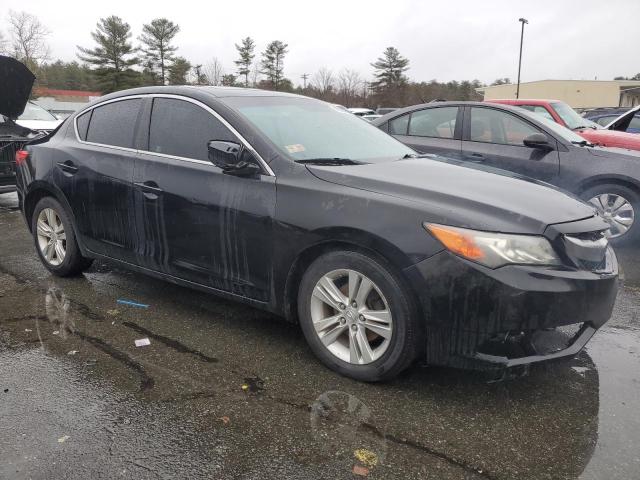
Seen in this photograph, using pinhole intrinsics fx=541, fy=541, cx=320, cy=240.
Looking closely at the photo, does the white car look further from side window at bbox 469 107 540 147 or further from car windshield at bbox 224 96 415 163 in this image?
car windshield at bbox 224 96 415 163

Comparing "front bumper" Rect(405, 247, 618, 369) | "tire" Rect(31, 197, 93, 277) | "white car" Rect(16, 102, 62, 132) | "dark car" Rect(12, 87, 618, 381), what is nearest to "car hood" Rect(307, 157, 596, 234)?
"dark car" Rect(12, 87, 618, 381)

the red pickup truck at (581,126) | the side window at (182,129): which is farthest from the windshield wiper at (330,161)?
the red pickup truck at (581,126)

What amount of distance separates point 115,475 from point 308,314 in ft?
4.30

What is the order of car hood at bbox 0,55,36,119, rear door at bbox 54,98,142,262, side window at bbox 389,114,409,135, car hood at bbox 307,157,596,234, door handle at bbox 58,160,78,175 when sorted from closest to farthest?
car hood at bbox 307,157,596,234 < rear door at bbox 54,98,142,262 < door handle at bbox 58,160,78,175 < side window at bbox 389,114,409,135 < car hood at bbox 0,55,36,119

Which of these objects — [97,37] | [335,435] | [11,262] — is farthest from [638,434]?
[97,37]

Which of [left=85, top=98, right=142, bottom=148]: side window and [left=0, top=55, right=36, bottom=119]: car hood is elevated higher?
[left=0, top=55, right=36, bottom=119]: car hood

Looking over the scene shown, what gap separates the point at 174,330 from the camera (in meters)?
3.70

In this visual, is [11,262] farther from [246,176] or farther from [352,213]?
[352,213]

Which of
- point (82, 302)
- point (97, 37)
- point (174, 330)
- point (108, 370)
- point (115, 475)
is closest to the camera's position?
point (115, 475)

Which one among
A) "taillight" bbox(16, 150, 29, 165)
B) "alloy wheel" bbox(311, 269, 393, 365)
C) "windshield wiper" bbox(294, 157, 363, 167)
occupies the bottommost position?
"alloy wheel" bbox(311, 269, 393, 365)

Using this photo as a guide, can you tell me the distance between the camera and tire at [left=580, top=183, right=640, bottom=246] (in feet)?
19.9

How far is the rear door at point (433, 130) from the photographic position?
671cm

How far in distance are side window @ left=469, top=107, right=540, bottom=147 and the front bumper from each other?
404 cm

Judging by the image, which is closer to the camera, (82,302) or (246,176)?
(246,176)
